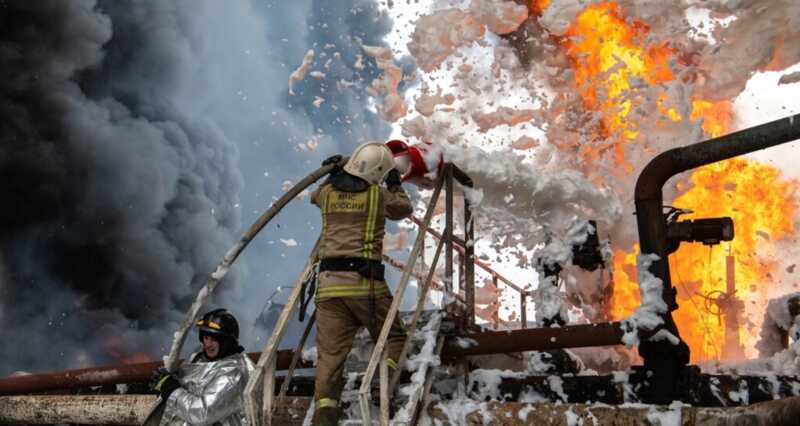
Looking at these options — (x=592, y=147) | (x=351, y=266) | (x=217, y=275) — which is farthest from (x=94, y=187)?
(x=351, y=266)

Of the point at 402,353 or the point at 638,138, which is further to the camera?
the point at 638,138

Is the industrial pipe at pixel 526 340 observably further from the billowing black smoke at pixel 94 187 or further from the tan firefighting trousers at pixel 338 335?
the billowing black smoke at pixel 94 187

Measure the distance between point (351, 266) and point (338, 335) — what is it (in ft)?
1.61

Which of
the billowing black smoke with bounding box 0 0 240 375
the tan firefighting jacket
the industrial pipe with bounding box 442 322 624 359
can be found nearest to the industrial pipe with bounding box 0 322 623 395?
the industrial pipe with bounding box 442 322 624 359

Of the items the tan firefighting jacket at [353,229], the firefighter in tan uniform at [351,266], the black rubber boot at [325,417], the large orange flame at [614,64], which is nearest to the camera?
the black rubber boot at [325,417]

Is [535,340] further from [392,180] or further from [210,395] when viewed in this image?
[210,395]

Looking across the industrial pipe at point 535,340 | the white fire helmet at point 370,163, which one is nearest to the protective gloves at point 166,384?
the white fire helmet at point 370,163

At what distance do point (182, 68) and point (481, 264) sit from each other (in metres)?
25.1

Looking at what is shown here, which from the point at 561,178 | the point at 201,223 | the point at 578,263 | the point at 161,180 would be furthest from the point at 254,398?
the point at 201,223

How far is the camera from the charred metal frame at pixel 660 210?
197 inches

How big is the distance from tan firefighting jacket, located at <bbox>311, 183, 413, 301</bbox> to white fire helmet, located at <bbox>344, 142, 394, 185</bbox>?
101 mm

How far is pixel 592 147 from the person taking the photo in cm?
1304

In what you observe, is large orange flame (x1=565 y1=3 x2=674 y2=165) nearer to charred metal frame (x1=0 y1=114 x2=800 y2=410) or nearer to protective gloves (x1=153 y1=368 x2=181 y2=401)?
charred metal frame (x1=0 y1=114 x2=800 y2=410)

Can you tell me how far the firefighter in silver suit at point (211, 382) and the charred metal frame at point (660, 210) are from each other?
3138mm
